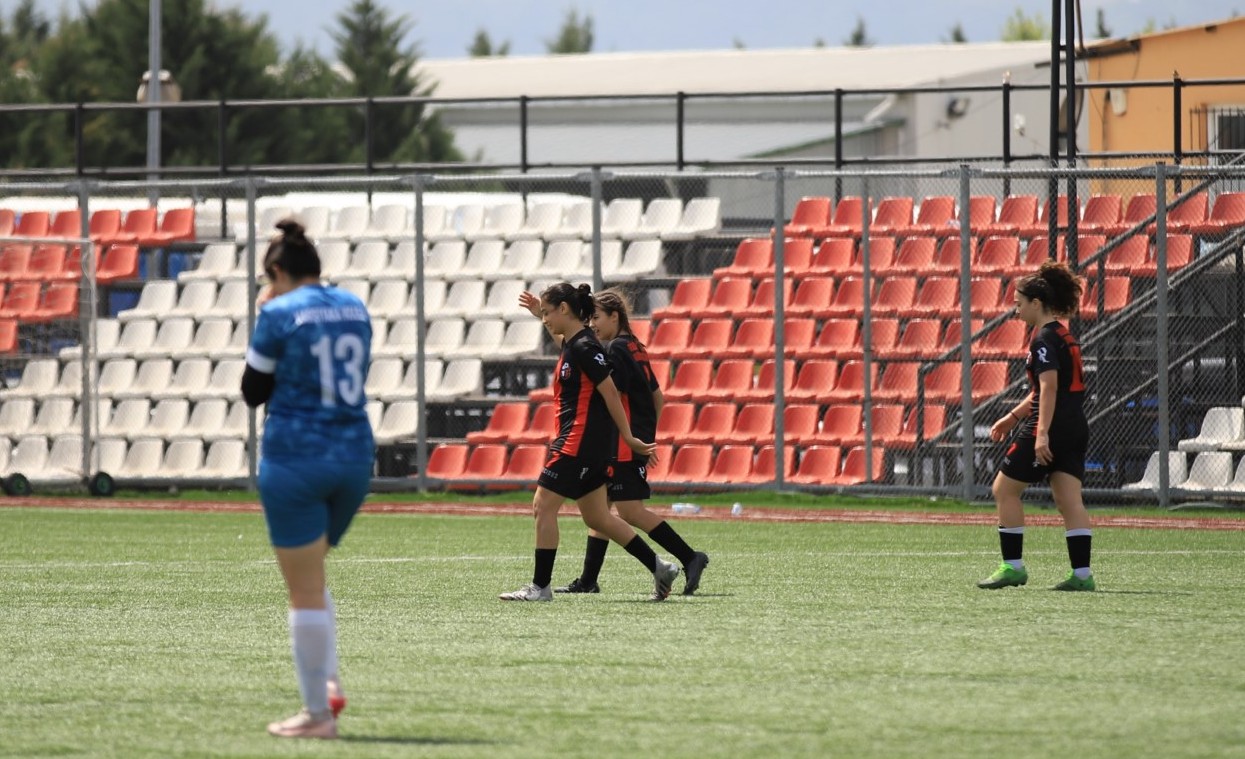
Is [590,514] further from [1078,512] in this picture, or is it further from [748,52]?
[748,52]

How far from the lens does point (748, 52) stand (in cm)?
6012

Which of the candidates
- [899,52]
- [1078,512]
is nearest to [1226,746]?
[1078,512]

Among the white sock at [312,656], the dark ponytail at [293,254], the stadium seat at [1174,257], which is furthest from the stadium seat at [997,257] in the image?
the white sock at [312,656]

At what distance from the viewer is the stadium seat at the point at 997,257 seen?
21.5 m

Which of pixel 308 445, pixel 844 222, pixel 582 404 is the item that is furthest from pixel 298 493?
pixel 844 222

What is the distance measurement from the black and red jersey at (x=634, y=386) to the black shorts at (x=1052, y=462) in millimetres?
2113

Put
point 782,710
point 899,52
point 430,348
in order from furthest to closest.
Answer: point 899,52 → point 430,348 → point 782,710

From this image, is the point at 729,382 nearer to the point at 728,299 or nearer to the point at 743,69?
the point at 728,299

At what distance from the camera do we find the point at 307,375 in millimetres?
6949

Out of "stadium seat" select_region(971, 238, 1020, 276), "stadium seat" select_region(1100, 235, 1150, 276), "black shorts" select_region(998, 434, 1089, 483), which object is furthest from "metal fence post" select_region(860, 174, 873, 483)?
"black shorts" select_region(998, 434, 1089, 483)

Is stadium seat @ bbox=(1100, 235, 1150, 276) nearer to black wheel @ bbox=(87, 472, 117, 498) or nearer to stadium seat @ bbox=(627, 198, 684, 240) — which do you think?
stadium seat @ bbox=(627, 198, 684, 240)

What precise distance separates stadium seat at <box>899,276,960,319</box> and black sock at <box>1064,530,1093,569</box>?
9651 millimetres

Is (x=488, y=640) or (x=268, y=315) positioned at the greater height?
(x=268, y=315)

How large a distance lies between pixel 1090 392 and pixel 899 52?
38187 mm
